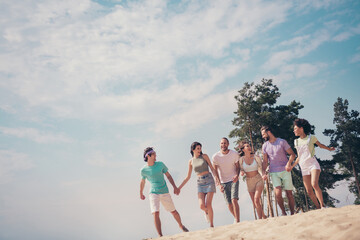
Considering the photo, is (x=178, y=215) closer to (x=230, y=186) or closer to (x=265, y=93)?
(x=230, y=186)

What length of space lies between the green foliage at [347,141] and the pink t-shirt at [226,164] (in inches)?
985

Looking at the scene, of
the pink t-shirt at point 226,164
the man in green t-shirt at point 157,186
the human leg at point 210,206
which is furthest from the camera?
the pink t-shirt at point 226,164

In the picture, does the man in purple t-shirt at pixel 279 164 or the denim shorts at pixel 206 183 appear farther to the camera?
the denim shorts at pixel 206 183

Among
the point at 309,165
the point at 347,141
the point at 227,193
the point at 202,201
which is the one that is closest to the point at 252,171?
the point at 227,193

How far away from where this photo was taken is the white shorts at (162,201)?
25.6 feet

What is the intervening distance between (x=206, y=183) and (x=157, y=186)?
1349 millimetres

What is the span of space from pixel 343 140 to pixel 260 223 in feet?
A: 96.6

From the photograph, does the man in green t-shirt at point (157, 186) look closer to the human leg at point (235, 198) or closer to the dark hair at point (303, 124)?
the human leg at point (235, 198)

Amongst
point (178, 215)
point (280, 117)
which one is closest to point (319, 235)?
point (178, 215)

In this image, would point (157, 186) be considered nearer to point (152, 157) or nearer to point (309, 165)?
point (152, 157)

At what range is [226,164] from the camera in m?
7.92

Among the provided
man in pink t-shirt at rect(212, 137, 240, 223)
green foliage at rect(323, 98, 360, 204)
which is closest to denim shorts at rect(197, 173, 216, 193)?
man in pink t-shirt at rect(212, 137, 240, 223)

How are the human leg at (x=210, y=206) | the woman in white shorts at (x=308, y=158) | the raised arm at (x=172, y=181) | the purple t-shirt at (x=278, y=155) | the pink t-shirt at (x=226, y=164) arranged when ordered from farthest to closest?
the raised arm at (x=172, y=181), the pink t-shirt at (x=226, y=164), the human leg at (x=210, y=206), the purple t-shirt at (x=278, y=155), the woman in white shorts at (x=308, y=158)

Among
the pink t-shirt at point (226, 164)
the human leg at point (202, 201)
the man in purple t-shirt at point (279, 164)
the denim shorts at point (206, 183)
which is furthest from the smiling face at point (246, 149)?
the human leg at point (202, 201)
